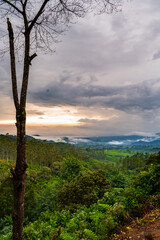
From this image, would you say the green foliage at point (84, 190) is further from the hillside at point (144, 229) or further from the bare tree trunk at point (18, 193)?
the bare tree trunk at point (18, 193)

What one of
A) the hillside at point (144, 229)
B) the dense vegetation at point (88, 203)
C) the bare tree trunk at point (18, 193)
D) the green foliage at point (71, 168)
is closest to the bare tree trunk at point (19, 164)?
the bare tree trunk at point (18, 193)

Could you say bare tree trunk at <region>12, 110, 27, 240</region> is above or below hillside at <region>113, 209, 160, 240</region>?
above

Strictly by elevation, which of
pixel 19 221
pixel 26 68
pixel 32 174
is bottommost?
pixel 32 174

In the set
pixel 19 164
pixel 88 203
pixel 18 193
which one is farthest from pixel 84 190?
pixel 19 164

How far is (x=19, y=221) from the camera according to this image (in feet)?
15.0

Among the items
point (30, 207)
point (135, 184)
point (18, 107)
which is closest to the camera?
point (18, 107)

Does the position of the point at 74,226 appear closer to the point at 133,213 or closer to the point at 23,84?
the point at 133,213

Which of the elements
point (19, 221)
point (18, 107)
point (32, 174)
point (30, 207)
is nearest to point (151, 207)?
point (19, 221)

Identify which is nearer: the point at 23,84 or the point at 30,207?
the point at 23,84

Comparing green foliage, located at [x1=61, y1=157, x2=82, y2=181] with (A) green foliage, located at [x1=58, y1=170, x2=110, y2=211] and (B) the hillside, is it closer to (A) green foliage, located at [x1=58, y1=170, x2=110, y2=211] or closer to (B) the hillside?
(A) green foliage, located at [x1=58, y1=170, x2=110, y2=211]

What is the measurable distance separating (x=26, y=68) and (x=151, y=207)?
7892mm

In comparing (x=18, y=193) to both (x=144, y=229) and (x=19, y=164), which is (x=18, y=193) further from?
(x=144, y=229)

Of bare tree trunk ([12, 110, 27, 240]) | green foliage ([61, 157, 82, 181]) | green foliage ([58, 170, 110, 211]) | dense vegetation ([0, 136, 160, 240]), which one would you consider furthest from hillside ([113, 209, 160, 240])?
green foliage ([61, 157, 82, 181])

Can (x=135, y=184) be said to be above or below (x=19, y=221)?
below
